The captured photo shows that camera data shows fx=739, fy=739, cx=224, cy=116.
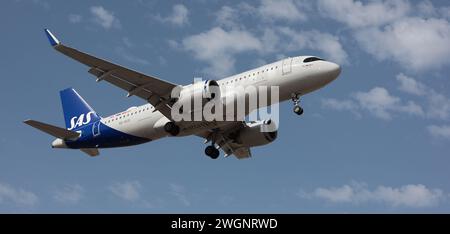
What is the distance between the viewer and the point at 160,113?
4844cm

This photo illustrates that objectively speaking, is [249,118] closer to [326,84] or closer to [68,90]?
[326,84]

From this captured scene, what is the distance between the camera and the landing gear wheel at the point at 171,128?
4722cm

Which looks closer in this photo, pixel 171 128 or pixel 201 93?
pixel 201 93

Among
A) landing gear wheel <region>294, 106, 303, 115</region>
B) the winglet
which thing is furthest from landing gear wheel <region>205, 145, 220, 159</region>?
the winglet

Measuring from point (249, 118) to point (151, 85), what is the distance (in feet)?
25.4

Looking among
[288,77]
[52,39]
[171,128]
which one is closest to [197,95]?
[171,128]

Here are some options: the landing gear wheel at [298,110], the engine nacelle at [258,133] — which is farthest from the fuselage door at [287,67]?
the engine nacelle at [258,133]

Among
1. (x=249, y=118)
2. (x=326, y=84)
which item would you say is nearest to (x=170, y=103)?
(x=249, y=118)

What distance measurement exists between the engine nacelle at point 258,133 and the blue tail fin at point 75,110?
1049 centimetres

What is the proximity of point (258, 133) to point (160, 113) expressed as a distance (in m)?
7.88

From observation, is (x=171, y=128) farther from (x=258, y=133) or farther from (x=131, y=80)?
(x=258, y=133)

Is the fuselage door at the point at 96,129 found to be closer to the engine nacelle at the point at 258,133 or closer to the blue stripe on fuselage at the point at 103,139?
the blue stripe on fuselage at the point at 103,139

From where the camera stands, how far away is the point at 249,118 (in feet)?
165

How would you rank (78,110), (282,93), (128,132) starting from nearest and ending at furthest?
(282,93)
(128,132)
(78,110)
